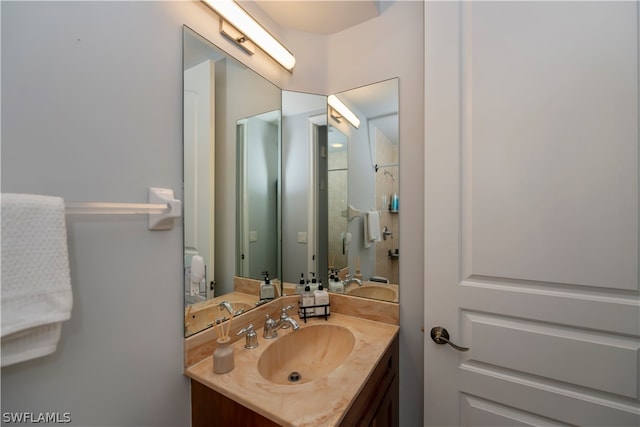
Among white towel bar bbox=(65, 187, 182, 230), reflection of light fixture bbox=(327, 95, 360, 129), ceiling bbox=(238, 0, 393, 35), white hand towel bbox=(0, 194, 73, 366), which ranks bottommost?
white hand towel bbox=(0, 194, 73, 366)

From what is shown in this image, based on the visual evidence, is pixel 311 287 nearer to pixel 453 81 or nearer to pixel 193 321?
pixel 193 321

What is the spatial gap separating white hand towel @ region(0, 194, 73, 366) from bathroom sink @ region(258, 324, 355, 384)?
636 mm

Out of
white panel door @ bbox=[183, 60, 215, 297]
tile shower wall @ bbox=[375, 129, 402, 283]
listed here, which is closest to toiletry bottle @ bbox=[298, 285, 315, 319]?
tile shower wall @ bbox=[375, 129, 402, 283]

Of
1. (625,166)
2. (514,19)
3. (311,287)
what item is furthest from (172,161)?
(625,166)

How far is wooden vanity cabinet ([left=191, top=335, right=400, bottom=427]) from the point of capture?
73 centimetres

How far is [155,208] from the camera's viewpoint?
0.73m

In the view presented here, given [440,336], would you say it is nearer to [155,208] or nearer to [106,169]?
[155,208]

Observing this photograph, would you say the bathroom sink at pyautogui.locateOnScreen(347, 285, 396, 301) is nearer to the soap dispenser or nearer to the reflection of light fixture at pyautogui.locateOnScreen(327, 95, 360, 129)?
the soap dispenser

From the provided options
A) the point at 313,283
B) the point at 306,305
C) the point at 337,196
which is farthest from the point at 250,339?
the point at 337,196

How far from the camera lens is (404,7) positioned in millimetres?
1201

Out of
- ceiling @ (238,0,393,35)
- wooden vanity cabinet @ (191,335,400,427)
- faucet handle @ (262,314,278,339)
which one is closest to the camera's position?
wooden vanity cabinet @ (191,335,400,427)

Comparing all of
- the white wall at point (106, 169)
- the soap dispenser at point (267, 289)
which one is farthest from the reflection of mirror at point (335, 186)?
the white wall at point (106, 169)

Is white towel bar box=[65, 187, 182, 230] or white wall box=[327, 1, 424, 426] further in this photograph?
white wall box=[327, 1, 424, 426]

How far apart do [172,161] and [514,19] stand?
1.29m
